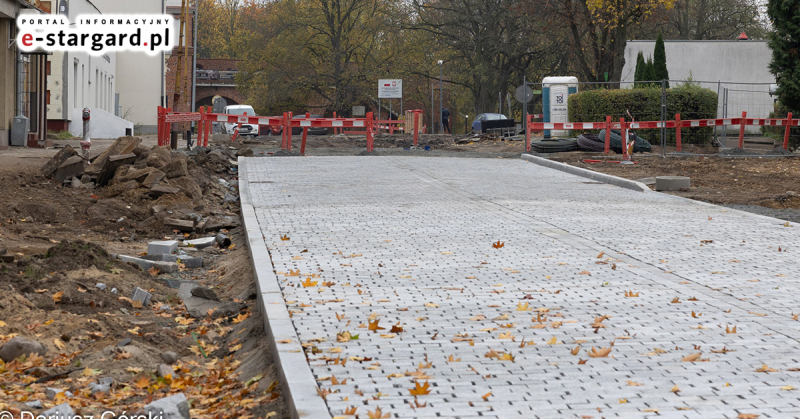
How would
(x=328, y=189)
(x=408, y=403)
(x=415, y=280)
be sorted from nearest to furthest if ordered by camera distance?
(x=408, y=403) → (x=415, y=280) → (x=328, y=189)

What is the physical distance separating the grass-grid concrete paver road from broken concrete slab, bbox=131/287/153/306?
108 cm

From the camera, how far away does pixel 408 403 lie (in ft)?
13.9

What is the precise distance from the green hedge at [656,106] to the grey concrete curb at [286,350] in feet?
77.4

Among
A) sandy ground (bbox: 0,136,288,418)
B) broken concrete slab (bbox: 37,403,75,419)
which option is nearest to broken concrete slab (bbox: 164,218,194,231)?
sandy ground (bbox: 0,136,288,418)

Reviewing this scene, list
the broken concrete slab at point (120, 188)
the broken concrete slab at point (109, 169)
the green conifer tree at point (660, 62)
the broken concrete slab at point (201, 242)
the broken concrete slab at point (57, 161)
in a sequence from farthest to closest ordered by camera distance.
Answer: the green conifer tree at point (660, 62) → the broken concrete slab at point (57, 161) → the broken concrete slab at point (109, 169) → the broken concrete slab at point (120, 188) → the broken concrete slab at point (201, 242)

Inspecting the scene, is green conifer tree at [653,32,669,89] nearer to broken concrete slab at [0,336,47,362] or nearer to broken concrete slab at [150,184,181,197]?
broken concrete slab at [150,184,181,197]

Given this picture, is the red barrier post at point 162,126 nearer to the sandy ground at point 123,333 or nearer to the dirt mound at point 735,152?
the sandy ground at point 123,333

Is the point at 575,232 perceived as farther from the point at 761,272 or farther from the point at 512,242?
the point at 761,272

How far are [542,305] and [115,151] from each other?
10.5 metres

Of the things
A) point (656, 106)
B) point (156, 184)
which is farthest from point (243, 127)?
point (156, 184)

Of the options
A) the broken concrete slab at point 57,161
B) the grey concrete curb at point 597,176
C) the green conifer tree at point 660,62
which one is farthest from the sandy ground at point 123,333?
the green conifer tree at point 660,62

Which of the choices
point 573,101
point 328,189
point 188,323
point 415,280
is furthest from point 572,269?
point 573,101

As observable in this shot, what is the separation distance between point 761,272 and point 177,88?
1072 inches

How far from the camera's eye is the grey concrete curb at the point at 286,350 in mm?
4098
